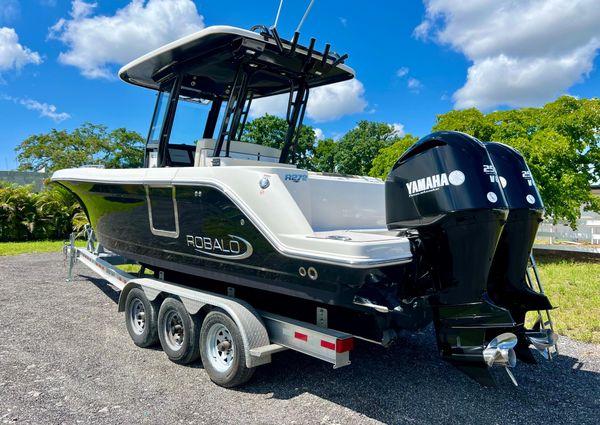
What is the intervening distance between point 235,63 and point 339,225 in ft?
6.84

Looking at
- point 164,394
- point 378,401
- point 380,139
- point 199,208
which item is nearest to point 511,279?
point 378,401

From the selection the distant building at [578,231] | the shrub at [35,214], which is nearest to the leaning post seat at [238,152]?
the distant building at [578,231]

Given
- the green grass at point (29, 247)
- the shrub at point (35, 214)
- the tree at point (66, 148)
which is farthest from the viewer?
the tree at point (66, 148)

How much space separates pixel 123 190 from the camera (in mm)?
5191

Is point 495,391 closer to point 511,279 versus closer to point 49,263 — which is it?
point 511,279

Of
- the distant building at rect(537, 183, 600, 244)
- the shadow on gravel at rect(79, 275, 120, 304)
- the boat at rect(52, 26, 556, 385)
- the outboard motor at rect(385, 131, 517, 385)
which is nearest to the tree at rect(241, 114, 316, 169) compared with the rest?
the boat at rect(52, 26, 556, 385)

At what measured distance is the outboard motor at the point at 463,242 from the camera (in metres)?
3.09

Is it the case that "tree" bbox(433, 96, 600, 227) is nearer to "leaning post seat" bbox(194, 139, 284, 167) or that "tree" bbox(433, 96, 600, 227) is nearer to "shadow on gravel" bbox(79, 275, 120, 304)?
"leaning post seat" bbox(194, 139, 284, 167)

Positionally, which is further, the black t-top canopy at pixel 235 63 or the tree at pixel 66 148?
the tree at pixel 66 148

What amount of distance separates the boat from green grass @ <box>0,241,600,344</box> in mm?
1969

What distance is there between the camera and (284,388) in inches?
154

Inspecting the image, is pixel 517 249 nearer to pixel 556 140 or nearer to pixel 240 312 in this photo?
pixel 240 312

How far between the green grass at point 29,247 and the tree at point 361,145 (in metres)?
20.0

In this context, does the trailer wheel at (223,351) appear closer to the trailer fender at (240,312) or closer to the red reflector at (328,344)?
the trailer fender at (240,312)
